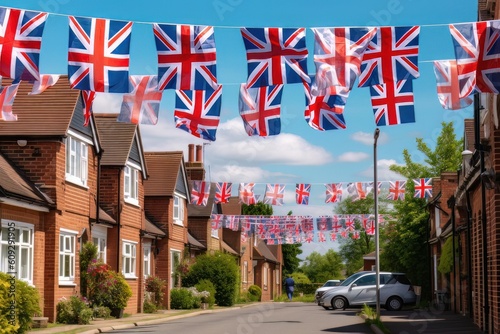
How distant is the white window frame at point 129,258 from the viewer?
3391 centimetres

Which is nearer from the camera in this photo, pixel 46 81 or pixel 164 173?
pixel 46 81

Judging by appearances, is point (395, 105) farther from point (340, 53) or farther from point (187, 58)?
point (187, 58)

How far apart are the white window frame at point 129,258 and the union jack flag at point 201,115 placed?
54.8 ft

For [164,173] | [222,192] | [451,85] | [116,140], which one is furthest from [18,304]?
[164,173]

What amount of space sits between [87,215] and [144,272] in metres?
9.39

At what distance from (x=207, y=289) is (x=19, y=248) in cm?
2017

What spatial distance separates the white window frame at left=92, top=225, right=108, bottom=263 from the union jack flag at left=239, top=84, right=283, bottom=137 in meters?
14.7

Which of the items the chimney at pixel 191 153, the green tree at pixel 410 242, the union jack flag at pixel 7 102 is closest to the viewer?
the union jack flag at pixel 7 102

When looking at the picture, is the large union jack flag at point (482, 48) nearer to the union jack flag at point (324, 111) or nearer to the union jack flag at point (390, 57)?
the union jack flag at point (390, 57)

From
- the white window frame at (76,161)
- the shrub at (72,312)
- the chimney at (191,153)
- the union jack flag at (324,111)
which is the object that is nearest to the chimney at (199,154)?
the chimney at (191,153)

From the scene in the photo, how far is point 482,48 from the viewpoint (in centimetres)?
1496

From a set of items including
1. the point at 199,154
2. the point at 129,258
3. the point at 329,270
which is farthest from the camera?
the point at 329,270

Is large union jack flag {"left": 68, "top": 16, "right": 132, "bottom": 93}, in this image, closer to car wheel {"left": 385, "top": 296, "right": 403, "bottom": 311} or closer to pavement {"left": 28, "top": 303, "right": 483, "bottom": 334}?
pavement {"left": 28, "top": 303, "right": 483, "bottom": 334}

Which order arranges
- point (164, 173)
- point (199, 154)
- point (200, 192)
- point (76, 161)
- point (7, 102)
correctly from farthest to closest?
point (199, 154) < point (164, 173) < point (200, 192) < point (76, 161) < point (7, 102)
